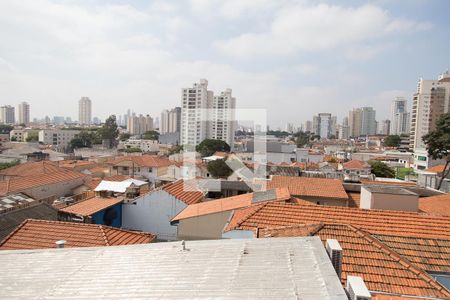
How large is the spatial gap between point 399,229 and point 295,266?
576 centimetres

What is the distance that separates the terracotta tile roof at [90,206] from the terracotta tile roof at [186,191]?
98.7 inches

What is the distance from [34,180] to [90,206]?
23.7 feet

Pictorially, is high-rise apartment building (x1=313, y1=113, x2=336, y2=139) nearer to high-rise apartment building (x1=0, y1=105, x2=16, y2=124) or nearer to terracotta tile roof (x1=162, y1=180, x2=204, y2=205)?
terracotta tile roof (x1=162, y1=180, x2=204, y2=205)

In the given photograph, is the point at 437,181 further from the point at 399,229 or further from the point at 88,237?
the point at 88,237

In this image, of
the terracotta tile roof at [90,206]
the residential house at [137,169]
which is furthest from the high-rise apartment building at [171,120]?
the terracotta tile roof at [90,206]

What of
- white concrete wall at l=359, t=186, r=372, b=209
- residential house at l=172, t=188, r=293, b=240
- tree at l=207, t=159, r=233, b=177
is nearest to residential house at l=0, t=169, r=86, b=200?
residential house at l=172, t=188, r=293, b=240

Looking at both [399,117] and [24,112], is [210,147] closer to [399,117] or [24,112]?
[399,117]

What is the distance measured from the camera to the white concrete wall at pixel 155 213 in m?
14.7

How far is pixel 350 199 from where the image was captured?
45.5ft

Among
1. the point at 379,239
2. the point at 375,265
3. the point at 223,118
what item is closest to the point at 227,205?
the point at 379,239

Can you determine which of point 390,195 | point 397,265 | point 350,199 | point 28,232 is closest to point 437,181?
point 350,199

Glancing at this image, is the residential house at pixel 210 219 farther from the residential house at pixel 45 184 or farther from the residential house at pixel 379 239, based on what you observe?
the residential house at pixel 45 184

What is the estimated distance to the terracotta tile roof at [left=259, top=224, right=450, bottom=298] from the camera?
534 cm

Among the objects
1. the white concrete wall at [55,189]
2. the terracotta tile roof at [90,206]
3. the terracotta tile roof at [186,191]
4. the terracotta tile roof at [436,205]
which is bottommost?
the white concrete wall at [55,189]
